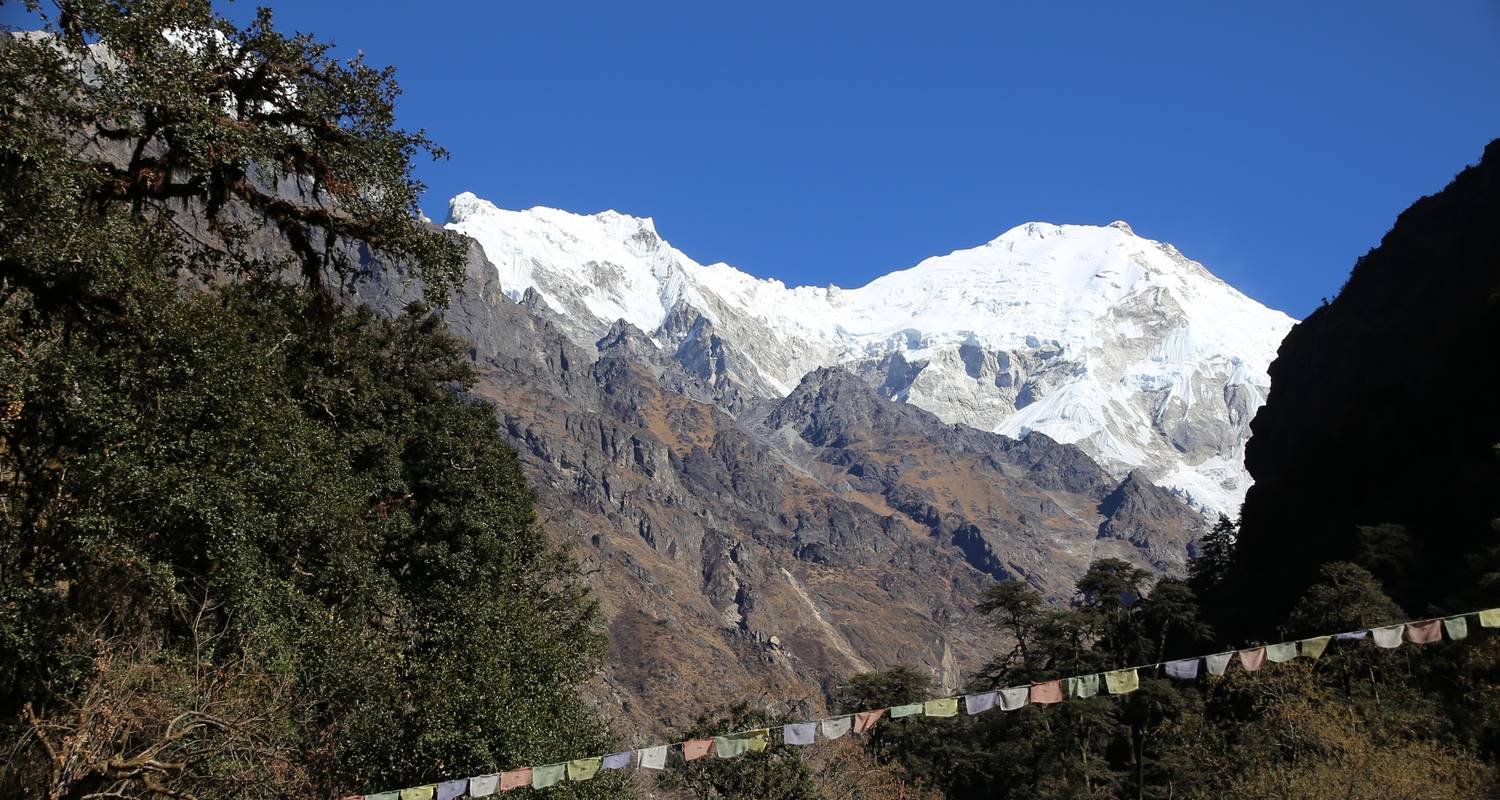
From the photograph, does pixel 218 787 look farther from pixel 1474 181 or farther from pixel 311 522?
pixel 1474 181

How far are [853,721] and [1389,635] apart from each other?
1360cm

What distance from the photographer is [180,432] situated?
867 inches

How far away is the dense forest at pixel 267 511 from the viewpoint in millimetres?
19531

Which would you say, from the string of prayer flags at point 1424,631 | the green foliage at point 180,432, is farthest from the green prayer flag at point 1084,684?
the green foliage at point 180,432

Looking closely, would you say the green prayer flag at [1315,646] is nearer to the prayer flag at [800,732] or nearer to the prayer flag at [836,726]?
the prayer flag at [836,726]

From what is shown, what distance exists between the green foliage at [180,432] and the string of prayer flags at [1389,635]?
912 inches

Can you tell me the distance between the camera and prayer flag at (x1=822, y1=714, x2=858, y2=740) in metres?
26.6

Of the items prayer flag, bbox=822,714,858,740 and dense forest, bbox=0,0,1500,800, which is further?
prayer flag, bbox=822,714,858,740

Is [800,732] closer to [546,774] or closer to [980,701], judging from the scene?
[980,701]

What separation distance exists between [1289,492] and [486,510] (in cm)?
6631

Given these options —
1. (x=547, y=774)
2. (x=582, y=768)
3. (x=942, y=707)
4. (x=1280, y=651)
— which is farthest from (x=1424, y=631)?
(x=547, y=774)

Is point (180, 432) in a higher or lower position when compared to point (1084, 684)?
higher

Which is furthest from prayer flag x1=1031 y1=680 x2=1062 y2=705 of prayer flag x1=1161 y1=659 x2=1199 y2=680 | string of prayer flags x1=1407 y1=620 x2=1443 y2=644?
string of prayer flags x1=1407 y1=620 x2=1443 y2=644

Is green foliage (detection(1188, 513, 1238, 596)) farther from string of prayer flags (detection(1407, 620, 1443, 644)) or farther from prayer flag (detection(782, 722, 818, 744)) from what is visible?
prayer flag (detection(782, 722, 818, 744))
